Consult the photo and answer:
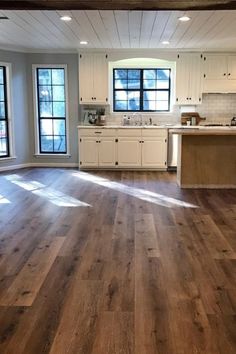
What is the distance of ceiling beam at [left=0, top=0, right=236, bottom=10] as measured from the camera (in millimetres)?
3738

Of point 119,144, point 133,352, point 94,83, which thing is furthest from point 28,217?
point 94,83

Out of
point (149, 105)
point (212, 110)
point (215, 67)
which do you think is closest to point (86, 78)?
point (149, 105)

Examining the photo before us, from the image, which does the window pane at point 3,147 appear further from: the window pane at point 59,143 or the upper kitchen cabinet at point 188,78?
the upper kitchen cabinet at point 188,78

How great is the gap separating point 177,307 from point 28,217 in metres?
2.72

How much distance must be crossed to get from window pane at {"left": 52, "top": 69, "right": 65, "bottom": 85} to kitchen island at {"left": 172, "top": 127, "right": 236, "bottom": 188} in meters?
3.27

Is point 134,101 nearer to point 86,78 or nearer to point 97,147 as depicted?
point 86,78

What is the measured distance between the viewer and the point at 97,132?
8.29 meters

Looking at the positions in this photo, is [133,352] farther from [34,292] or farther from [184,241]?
[184,241]

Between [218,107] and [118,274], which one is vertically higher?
[218,107]

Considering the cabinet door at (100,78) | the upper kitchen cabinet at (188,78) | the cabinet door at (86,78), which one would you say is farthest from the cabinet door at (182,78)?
the cabinet door at (86,78)

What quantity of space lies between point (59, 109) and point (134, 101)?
1.68 metres

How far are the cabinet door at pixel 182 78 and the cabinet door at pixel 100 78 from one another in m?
1.51

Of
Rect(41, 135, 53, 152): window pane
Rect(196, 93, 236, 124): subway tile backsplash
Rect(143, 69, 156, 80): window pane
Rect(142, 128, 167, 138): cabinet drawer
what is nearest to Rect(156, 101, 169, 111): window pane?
Rect(143, 69, 156, 80): window pane

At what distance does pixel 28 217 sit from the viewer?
16.4 ft
